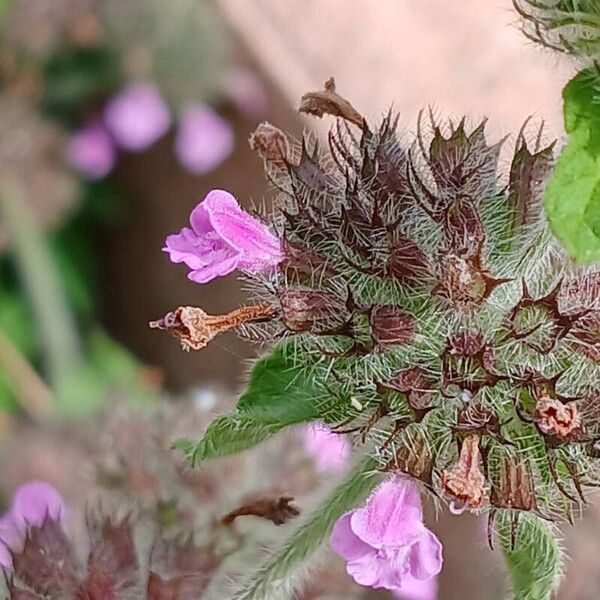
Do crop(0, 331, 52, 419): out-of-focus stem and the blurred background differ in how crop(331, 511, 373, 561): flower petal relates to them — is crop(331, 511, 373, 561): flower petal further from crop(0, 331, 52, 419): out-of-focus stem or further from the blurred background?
crop(0, 331, 52, 419): out-of-focus stem

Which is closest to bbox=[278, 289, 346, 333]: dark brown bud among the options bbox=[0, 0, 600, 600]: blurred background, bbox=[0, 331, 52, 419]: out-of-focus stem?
bbox=[0, 0, 600, 600]: blurred background

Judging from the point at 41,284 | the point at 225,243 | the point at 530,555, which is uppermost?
the point at 41,284

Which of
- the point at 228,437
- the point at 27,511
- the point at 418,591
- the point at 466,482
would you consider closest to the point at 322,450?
the point at 418,591

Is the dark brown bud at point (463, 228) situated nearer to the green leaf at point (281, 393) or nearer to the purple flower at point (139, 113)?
the green leaf at point (281, 393)

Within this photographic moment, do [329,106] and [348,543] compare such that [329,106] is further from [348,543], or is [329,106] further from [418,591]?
[418,591]

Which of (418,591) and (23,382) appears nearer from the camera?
(418,591)

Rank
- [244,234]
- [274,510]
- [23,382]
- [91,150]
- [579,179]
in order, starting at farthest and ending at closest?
[91,150]
[23,382]
[274,510]
[244,234]
[579,179]
